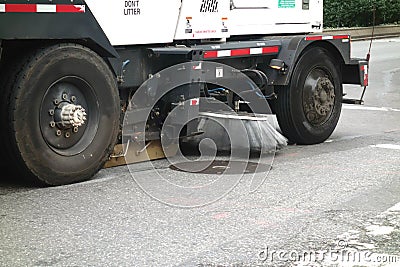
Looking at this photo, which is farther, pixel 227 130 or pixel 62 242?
pixel 227 130

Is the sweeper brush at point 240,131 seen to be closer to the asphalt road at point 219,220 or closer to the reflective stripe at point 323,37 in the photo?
the asphalt road at point 219,220

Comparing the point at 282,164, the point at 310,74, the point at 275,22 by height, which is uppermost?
the point at 275,22

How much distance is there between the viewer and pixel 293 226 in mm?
5949

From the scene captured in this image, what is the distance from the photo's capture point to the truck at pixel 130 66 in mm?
6777

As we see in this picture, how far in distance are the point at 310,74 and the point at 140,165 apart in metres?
2.56

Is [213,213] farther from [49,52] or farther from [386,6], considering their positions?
[386,6]

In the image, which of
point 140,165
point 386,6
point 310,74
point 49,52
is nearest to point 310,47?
point 310,74

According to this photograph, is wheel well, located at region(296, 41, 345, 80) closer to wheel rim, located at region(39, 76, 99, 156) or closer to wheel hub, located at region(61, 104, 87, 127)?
wheel rim, located at region(39, 76, 99, 156)

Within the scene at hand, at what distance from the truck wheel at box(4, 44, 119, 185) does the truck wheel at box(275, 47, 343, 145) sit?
2449mm

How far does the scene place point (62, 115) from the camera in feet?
23.2

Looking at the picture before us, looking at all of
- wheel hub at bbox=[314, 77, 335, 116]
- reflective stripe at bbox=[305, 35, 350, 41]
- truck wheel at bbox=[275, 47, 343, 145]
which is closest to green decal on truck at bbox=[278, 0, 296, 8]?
reflective stripe at bbox=[305, 35, 350, 41]

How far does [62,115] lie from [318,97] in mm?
3618

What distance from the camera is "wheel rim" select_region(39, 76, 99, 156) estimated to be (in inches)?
275

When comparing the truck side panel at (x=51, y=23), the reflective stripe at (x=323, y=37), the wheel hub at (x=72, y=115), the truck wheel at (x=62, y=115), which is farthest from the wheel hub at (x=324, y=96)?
the wheel hub at (x=72, y=115)
